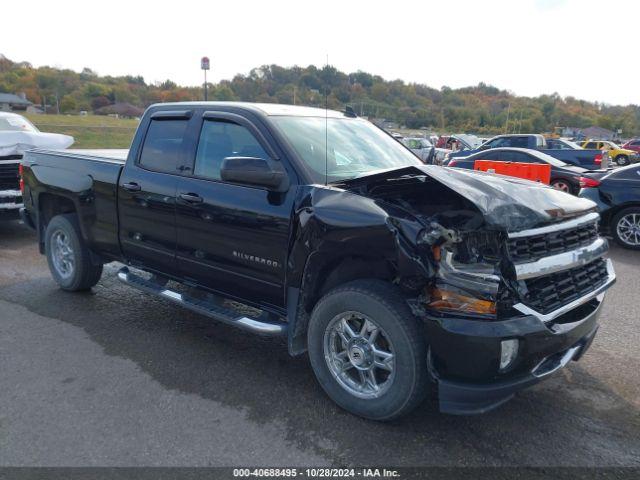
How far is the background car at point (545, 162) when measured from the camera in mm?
12820

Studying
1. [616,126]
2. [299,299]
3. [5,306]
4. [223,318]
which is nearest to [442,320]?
[299,299]

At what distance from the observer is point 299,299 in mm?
3461

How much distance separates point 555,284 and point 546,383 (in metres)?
1.06

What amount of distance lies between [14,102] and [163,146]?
9576cm

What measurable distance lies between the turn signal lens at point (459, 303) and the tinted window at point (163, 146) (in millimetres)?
2523

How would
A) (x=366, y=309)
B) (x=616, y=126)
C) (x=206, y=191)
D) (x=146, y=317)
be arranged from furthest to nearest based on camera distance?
1. (x=616, y=126)
2. (x=146, y=317)
3. (x=206, y=191)
4. (x=366, y=309)

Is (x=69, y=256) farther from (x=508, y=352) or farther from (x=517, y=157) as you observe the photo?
(x=517, y=157)

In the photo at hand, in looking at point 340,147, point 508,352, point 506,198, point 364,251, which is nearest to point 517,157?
point 340,147

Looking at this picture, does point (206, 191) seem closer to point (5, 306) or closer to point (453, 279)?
point (453, 279)

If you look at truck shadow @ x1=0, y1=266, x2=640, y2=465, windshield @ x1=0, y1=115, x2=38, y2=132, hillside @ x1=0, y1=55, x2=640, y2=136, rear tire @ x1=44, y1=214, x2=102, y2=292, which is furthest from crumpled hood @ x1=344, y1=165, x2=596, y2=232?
windshield @ x1=0, y1=115, x2=38, y2=132

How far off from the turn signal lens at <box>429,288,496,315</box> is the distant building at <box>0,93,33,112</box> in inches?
3598

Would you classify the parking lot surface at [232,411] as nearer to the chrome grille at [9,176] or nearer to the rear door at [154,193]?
the rear door at [154,193]

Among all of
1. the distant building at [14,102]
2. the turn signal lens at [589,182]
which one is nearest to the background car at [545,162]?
the turn signal lens at [589,182]

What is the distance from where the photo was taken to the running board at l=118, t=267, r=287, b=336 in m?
3.55
